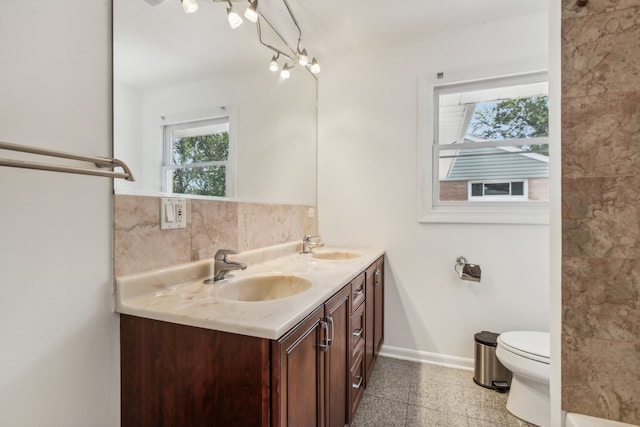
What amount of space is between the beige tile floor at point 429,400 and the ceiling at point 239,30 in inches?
76.3

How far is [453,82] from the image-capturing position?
82.4 inches

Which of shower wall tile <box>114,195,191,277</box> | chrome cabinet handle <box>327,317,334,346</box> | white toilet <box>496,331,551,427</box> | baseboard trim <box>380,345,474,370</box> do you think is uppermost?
shower wall tile <box>114,195,191,277</box>

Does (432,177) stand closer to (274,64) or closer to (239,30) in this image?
(274,64)

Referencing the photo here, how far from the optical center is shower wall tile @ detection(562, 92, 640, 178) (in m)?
0.84

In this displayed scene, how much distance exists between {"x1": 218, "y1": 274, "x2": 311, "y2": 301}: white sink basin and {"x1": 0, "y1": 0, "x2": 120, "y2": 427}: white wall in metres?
0.44

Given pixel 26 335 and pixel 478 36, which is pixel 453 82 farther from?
pixel 26 335

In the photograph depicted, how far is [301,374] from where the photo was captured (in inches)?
34.6

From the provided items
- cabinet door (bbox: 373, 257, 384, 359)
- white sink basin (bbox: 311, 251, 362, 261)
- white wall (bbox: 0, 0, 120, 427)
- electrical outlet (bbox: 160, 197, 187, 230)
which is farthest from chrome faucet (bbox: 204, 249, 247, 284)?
cabinet door (bbox: 373, 257, 384, 359)

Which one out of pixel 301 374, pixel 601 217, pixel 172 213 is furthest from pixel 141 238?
pixel 601 217

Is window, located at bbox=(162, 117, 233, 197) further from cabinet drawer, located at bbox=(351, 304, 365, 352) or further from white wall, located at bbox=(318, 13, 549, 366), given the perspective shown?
white wall, located at bbox=(318, 13, 549, 366)

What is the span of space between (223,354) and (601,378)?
3.72 ft

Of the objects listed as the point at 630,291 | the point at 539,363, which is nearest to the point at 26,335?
the point at 630,291

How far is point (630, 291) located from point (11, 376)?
1706 millimetres

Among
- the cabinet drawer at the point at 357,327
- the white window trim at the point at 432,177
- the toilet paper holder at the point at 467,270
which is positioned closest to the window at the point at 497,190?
the white window trim at the point at 432,177
